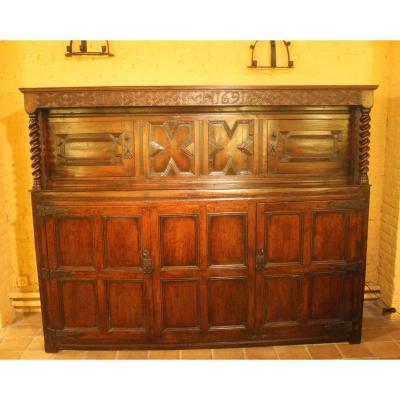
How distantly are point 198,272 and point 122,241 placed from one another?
746 millimetres

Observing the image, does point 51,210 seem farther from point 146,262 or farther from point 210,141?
point 210,141

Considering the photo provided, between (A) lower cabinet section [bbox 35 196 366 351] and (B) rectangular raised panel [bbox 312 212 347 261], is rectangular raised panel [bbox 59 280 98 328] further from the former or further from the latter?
(B) rectangular raised panel [bbox 312 212 347 261]

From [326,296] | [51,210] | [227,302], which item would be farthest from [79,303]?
[326,296]

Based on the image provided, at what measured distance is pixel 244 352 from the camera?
369 cm

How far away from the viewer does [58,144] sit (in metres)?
3.51

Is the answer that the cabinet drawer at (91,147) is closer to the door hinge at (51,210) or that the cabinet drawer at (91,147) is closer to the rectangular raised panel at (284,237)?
the door hinge at (51,210)

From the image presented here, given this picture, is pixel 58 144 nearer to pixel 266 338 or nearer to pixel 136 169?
pixel 136 169

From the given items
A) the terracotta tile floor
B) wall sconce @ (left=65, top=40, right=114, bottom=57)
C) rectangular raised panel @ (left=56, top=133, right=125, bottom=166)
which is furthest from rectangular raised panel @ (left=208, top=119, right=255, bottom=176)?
the terracotta tile floor

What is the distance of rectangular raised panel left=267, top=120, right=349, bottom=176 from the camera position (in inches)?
140

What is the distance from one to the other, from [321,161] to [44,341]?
3116mm

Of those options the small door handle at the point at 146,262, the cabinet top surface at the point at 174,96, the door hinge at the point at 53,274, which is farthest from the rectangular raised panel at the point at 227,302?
the cabinet top surface at the point at 174,96

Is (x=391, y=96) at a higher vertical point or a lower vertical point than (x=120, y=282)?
higher

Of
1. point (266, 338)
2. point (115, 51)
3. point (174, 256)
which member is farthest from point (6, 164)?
point (266, 338)

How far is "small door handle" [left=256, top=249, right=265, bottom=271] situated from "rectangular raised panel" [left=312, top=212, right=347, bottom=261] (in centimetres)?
48
